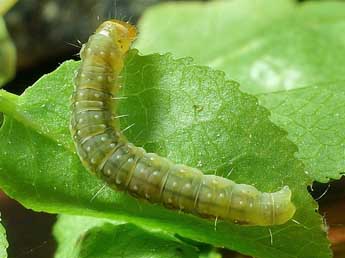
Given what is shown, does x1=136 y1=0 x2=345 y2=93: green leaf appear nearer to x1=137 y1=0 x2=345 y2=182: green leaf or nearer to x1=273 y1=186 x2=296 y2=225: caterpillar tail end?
x1=137 y1=0 x2=345 y2=182: green leaf

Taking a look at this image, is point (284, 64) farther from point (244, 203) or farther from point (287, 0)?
point (244, 203)

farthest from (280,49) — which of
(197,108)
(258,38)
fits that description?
(197,108)

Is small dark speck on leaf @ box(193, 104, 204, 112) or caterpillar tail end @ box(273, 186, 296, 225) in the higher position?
small dark speck on leaf @ box(193, 104, 204, 112)

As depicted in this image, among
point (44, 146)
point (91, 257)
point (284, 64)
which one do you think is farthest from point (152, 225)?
point (284, 64)

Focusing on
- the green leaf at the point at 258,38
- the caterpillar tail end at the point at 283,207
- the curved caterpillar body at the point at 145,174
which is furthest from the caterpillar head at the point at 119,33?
the green leaf at the point at 258,38

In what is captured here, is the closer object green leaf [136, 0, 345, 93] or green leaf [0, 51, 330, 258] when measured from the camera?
green leaf [0, 51, 330, 258]

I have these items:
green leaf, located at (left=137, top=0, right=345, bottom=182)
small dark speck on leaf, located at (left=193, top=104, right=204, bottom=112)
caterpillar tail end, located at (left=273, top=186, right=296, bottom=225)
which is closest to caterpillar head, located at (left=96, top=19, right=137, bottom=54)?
small dark speck on leaf, located at (left=193, top=104, right=204, bottom=112)
